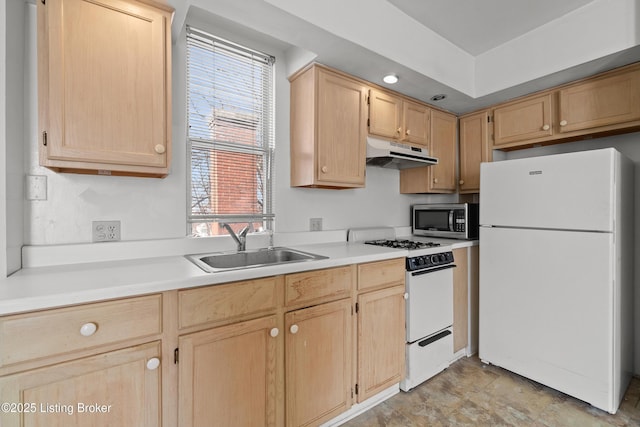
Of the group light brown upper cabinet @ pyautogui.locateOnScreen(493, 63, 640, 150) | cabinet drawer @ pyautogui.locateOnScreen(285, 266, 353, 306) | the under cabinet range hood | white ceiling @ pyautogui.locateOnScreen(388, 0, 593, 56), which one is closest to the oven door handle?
cabinet drawer @ pyautogui.locateOnScreen(285, 266, 353, 306)

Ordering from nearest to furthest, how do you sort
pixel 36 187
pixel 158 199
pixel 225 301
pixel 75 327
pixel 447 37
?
pixel 75 327, pixel 225 301, pixel 36 187, pixel 158 199, pixel 447 37

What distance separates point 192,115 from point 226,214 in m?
0.68

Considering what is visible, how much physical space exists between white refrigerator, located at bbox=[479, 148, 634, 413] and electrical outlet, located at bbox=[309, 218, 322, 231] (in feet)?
4.40

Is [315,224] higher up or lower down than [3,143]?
lower down

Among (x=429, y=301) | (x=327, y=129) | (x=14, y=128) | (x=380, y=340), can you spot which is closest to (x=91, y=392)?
(x=14, y=128)

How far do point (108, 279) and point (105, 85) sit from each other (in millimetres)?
887

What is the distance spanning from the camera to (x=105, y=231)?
5.11ft

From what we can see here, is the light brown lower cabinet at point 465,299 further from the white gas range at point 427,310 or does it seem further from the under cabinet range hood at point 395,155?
the under cabinet range hood at point 395,155

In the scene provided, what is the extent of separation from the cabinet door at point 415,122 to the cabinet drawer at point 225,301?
184 cm

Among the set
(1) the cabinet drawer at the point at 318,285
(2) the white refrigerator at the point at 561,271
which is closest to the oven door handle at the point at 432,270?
(2) the white refrigerator at the point at 561,271

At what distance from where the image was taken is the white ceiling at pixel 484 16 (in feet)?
6.40

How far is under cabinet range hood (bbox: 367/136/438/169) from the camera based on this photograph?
2.29 meters

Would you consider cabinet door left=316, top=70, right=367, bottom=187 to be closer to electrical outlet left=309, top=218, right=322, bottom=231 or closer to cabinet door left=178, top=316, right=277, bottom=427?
electrical outlet left=309, top=218, right=322, bottom=231

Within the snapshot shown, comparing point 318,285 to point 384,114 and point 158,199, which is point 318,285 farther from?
point 384,114
